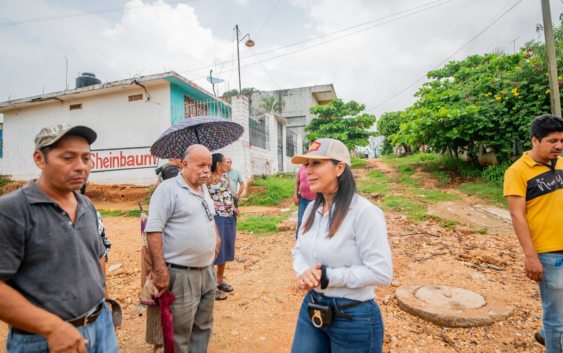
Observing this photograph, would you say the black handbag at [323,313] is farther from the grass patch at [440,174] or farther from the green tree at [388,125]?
the green tree at [388,125]

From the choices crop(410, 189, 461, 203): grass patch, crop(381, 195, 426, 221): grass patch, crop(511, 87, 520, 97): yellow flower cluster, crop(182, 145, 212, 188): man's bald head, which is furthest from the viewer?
crop(511, 87, 520, 97): yellow flower cluster

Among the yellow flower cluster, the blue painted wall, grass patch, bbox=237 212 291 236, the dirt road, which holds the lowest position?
the dirt road

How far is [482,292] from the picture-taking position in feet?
12.1

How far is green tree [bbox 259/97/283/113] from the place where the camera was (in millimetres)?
24859

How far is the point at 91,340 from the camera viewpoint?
1.49 metres

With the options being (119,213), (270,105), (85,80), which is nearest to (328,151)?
(119,213)

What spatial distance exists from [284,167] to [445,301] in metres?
13.0

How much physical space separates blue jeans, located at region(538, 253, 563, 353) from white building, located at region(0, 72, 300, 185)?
9452 mm

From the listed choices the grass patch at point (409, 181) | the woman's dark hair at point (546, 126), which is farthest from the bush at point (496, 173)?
the woman's dark hair at point (546, 126)

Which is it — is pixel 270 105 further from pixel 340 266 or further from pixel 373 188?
pixel 340 266

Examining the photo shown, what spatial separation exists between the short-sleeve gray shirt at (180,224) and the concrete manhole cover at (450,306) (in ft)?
8.08

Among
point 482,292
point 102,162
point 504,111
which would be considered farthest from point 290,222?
point 102,162

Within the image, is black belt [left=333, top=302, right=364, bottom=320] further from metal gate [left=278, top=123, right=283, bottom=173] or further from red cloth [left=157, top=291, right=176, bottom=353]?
metal gate [left=278, top=123, right=283, bottom=173]

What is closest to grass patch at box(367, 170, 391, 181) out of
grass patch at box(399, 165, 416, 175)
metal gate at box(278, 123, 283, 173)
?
grass patch at box(399, 165, 416, 175)
